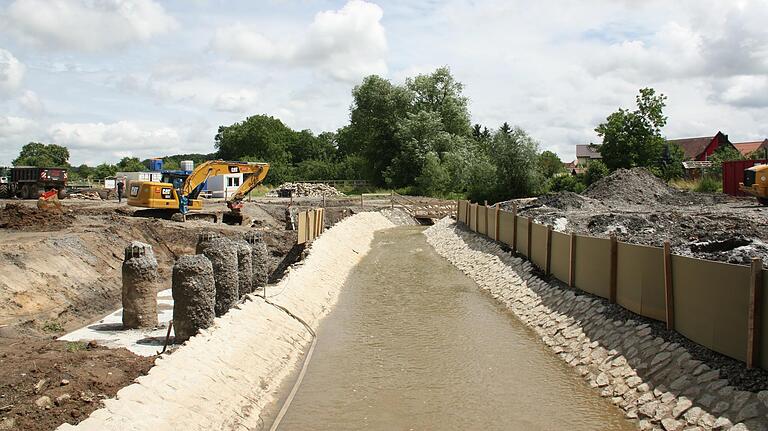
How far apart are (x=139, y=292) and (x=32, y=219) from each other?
1560 cm

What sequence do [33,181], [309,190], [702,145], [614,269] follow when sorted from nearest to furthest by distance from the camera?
[614,269], [33,181], [309,190], [702,145]

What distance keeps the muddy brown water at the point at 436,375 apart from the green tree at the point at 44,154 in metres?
136

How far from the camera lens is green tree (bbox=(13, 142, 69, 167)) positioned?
138 metres

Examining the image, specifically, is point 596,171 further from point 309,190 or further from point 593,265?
point 593,265

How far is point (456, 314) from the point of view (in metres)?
19.8

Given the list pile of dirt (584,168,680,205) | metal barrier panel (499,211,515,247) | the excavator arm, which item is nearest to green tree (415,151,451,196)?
pile of dirt (584,168,680,205)

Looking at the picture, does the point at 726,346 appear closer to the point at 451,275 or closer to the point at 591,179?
the point at 451,275

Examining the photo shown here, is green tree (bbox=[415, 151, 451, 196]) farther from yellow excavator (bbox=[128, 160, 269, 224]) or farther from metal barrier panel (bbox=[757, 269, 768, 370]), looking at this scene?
metal barrier panel (bbox=[757, 269, 768, 370])

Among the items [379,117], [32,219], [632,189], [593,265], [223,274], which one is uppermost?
[379,117]

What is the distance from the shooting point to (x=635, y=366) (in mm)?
11812

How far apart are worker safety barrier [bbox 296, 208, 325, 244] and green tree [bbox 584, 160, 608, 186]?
29831 mm

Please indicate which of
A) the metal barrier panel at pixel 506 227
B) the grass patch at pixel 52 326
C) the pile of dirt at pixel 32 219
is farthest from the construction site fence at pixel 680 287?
the pile of dirt at pixel 32 219

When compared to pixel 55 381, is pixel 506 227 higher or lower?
higher

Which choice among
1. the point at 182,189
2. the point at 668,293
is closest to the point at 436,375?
the point at 668,293
